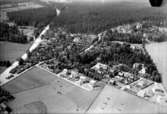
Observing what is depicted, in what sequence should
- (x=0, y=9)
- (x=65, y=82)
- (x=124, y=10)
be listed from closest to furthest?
(x=65, y=82), (x=0, y=9), (x=124, y=10)

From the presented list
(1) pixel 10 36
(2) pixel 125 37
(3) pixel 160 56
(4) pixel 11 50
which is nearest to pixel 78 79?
(3) pixel 160 56

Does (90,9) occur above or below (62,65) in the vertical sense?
above

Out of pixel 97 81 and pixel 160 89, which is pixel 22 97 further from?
pixel 160 89

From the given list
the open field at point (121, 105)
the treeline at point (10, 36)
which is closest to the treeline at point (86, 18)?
the treeline at point (10, 36)

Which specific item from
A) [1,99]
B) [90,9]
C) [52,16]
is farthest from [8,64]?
[52,16]

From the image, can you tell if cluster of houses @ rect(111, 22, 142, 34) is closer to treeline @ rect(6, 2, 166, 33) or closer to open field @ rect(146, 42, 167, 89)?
treeline @ rect(6, 2, 166, 33)

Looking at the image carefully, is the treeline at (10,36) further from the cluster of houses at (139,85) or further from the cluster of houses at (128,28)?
the cluster of houses at (128,28)

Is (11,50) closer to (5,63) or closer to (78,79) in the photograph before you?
(5,63)

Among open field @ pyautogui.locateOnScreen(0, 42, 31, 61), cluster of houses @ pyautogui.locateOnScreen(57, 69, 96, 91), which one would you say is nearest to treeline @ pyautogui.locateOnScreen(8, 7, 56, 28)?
open field @ pyautogui.locateOnScreen(0, 42, 31, 61)
